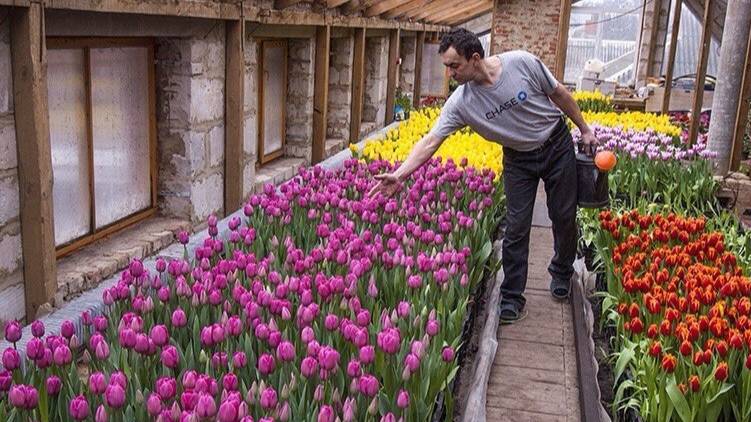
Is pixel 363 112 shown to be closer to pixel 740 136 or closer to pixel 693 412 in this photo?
pixel 740 136

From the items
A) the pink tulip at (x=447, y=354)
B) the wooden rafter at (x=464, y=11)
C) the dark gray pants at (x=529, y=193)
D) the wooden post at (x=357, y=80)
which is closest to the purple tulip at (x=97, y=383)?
the pink tulip at (x=447, y=354)

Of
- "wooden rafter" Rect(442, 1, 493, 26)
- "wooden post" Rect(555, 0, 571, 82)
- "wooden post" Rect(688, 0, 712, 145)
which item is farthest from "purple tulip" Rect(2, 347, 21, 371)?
"wooden rafter" Rect(442, 1, 493, 26)

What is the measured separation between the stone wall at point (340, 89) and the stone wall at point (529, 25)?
8185 mm

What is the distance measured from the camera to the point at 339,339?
254 centimetres

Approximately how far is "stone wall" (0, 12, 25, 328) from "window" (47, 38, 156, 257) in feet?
1.74

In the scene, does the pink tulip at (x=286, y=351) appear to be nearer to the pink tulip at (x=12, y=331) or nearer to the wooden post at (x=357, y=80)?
the pink tulip at (x=12, y=331)

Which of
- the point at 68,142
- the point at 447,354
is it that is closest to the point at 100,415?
the point at 447,354

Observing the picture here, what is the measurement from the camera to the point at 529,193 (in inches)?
153

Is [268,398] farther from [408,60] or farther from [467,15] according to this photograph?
[467,15]

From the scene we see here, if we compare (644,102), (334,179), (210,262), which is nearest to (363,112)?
(644,102)

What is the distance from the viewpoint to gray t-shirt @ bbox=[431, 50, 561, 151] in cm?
362

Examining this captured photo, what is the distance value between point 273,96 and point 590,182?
4.05m

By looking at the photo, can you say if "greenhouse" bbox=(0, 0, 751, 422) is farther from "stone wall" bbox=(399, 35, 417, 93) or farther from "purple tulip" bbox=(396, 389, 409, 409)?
"stone wall" bbox=(399, 35, 417, 93)

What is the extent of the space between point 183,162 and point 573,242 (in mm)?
2393
